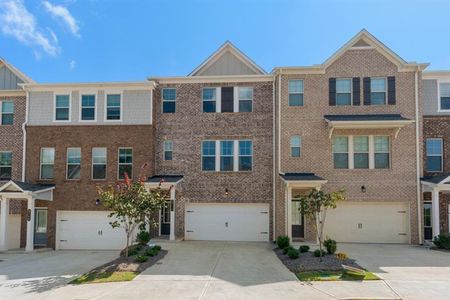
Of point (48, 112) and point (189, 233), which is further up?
point (48, 112)

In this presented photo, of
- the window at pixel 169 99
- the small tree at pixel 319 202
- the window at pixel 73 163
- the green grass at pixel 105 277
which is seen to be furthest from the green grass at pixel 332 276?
the window at pixel 73 163

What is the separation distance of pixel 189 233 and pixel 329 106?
10540mm

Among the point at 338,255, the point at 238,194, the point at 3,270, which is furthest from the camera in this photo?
the point at 238,194

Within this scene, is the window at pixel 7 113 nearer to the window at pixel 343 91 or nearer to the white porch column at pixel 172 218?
the white porch column at pixel 172 218

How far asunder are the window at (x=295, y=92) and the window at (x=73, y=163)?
12553 mm

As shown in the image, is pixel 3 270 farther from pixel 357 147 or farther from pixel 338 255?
pixel 357 147

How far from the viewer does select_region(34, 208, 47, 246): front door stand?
70.7 feet

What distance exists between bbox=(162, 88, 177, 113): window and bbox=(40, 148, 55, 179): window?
704cm

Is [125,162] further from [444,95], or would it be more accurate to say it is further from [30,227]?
[444,95]

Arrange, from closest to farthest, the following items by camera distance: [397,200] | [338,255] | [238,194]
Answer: [338,255], [397,200], [238,194]

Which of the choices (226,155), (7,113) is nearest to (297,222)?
(226,155)

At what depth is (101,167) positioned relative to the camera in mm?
21516

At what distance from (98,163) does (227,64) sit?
962 centimetres

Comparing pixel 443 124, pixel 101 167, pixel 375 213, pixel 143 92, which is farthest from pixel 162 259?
pixel 443 124
